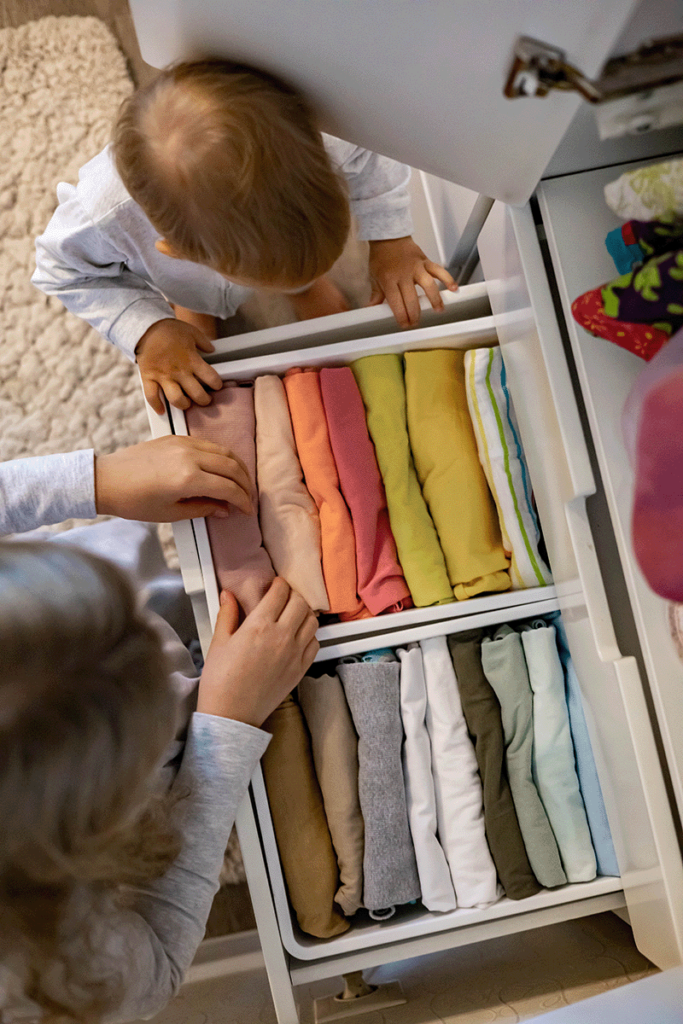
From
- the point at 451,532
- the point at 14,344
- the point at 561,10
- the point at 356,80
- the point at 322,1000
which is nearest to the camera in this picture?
the point at 561,10

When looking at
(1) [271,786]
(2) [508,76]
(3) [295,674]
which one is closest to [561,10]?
(2) [508,76]

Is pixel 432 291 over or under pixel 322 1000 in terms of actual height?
over

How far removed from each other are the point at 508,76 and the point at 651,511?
29 cm

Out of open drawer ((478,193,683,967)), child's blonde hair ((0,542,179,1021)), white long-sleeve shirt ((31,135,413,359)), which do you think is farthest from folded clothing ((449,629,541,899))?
white long-sleeve shirt ((31,135,413,359))

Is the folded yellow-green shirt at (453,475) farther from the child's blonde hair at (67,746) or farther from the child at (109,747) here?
the child's blonde hair at (67,746)

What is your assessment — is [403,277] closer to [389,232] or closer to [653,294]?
[389,232]

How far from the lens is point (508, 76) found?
1.49 ft

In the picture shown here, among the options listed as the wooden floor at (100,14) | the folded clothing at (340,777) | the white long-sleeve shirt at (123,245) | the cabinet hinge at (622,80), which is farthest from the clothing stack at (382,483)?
the wooden floor at (100,14)

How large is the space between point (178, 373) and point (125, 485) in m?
0.15

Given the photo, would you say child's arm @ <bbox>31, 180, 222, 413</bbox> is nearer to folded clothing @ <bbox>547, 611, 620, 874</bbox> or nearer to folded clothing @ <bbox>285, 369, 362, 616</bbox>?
folded clothing @ <bbox>285, 369, 362, 616</bbox>

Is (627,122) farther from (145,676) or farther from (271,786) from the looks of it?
(271,786)

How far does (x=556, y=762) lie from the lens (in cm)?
86

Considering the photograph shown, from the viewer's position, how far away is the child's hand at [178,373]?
86cm

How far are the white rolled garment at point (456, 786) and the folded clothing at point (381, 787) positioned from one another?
0.15 feet
